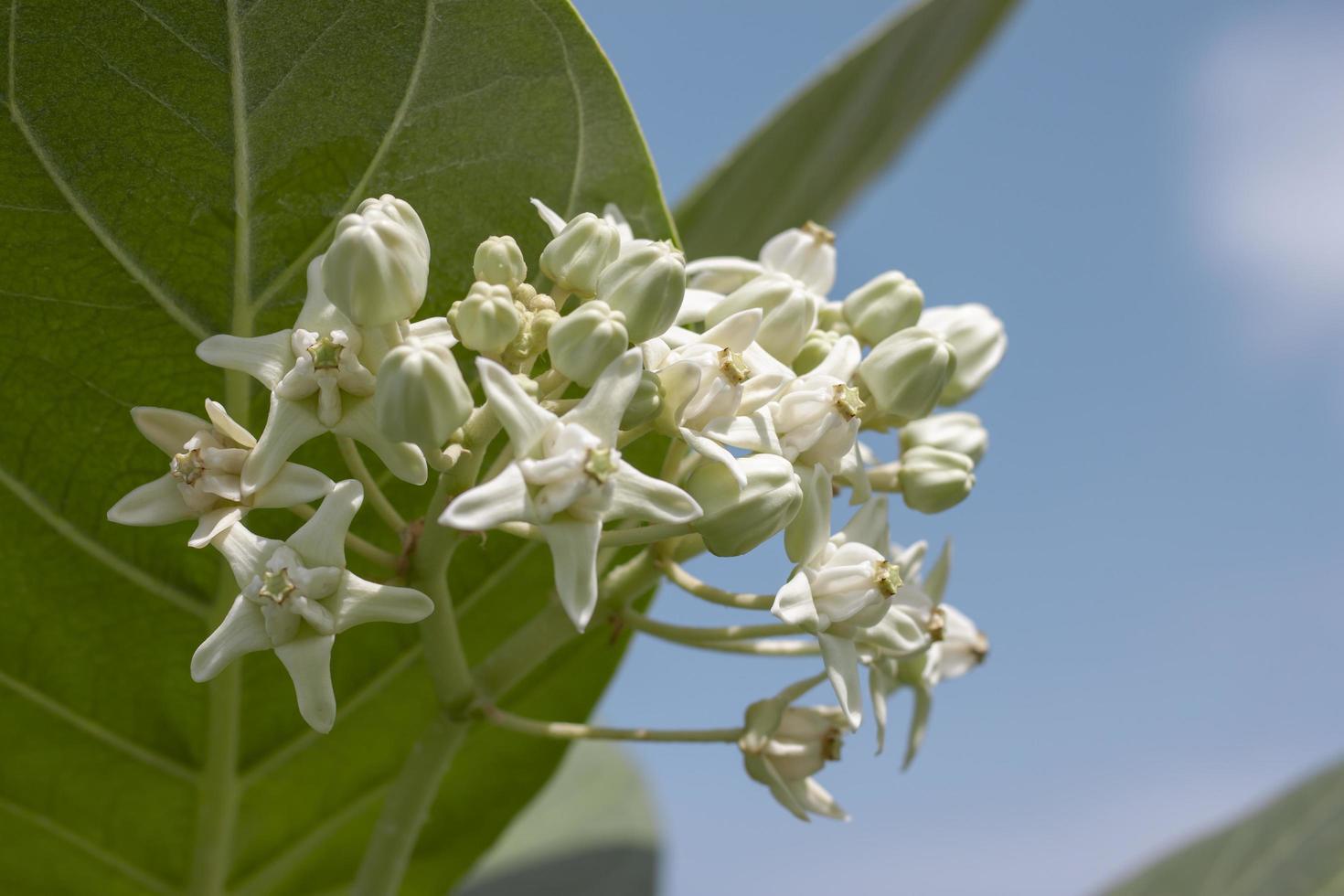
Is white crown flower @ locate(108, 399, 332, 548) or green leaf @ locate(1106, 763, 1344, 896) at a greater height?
white crown flower @ locate(108, 399, 332, 548)

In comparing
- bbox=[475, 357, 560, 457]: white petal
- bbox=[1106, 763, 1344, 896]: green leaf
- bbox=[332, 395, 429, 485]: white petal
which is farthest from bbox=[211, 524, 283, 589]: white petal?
bbox=[1106, 763, 1344, 896]: green leaf

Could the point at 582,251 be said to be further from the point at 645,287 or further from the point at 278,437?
the point at 278,437

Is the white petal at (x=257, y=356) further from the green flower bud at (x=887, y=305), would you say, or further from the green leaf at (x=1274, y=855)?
the green leaf at (x=1274, y=855)

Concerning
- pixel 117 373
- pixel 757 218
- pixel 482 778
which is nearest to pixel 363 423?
pixel 117 373

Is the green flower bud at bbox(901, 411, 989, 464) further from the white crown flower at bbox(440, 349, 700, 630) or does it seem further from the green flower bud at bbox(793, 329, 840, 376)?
the white crown flower at bbox(440, 349, 700, 630)

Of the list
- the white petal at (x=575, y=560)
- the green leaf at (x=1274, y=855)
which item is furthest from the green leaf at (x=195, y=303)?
the green leaf at (x=1274, y=855)
